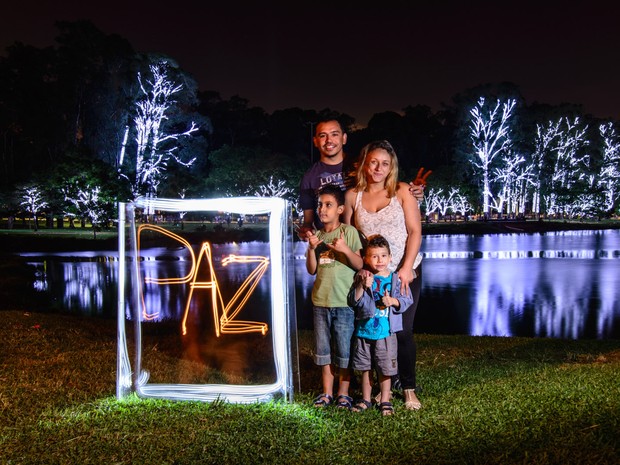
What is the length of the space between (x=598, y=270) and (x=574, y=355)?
14.3m

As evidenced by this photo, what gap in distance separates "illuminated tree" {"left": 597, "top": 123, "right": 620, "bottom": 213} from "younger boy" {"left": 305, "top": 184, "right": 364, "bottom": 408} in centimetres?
6096

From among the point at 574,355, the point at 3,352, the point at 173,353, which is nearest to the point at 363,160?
the point at 173,353

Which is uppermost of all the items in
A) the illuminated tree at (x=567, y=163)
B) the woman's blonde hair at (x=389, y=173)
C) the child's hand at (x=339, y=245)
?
the illuminated tree at (x=567, y=163)

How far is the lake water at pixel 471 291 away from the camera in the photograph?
7.90 m

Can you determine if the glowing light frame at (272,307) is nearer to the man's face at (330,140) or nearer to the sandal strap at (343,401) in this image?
the sandal strap at (343,401)

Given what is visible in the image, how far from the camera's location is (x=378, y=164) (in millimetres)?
4785

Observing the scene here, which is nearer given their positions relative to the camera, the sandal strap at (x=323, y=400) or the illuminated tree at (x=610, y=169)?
the sandal strap at (x=323, y=400)

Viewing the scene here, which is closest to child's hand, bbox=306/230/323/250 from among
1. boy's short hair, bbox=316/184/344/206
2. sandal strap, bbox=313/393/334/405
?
boy's short hair, bbox=316/184/344/206

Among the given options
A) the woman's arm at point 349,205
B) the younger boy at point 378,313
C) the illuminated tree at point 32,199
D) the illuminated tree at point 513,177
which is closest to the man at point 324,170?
the woman's arm at point 349,205

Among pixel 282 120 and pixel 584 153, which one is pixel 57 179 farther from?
pixel 584 153

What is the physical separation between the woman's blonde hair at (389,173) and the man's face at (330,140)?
0.35 metres

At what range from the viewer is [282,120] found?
68.8 metres

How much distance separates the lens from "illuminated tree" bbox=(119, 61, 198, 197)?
37.3 m

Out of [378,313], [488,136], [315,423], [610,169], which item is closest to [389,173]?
[378,313]
